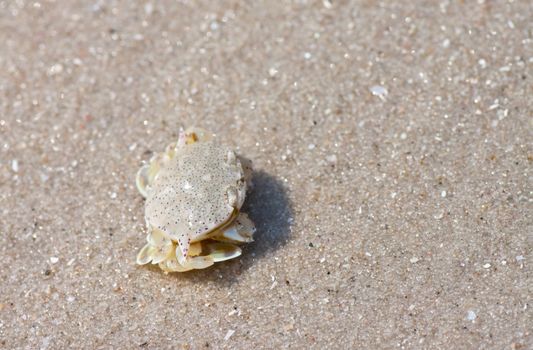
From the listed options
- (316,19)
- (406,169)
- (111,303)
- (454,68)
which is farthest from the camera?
(316,19)

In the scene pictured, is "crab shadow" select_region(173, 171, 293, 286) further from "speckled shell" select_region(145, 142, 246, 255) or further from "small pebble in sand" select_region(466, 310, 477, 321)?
"small pebble in sand" select_region(466, 310, 477, 321)

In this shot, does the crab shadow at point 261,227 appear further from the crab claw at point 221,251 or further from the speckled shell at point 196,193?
the speckled shell at point 196,193

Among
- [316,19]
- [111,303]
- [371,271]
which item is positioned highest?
[316,19]

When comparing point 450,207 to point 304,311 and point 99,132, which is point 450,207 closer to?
point 304,311

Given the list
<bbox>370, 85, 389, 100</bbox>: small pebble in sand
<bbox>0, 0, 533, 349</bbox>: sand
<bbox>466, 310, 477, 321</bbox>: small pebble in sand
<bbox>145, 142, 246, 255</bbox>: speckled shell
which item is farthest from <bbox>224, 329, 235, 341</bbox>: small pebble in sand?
<bbox>370, 85, 389, 100</bbox>: small pebble in sand

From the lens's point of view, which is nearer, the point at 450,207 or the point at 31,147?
the point at 450,207

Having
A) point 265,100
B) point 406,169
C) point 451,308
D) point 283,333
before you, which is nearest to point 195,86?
point 265,100
